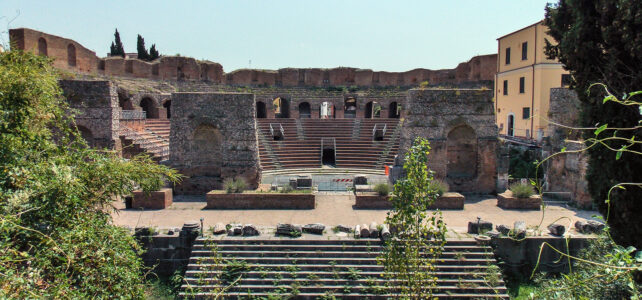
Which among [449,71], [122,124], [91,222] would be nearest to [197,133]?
[122,124]

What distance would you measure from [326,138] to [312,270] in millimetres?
13964

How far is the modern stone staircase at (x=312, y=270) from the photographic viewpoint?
859 centimetres

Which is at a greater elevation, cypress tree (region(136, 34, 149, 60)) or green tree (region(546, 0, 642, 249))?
cypress tree (region(136, 34, 149, 60))

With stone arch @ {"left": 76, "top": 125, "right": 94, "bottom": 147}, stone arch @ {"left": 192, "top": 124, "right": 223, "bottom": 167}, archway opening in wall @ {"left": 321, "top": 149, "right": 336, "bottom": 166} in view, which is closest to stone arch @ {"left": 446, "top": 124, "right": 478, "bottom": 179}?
archway opening in wall @ {"left": 321, "top": 149, "right": 336, "bottom": 166}

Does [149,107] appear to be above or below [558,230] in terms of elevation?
above

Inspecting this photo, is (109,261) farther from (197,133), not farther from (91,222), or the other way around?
(197,133)

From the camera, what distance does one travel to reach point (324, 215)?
12.2 metres

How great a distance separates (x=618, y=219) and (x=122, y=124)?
60.6ft

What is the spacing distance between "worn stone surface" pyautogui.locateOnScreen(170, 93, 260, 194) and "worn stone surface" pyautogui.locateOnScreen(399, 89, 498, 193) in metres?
6.60

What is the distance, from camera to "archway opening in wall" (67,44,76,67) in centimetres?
2368

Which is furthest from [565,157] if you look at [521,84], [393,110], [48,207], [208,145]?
[393,110]

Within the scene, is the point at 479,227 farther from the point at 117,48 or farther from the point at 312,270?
the point at 117,48

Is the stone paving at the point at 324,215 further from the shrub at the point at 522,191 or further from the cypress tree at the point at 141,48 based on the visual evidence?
the cypress tree at the point at 141,48

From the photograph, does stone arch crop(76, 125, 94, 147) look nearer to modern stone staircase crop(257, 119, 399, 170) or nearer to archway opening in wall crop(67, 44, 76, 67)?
modern stone staircase crop(257, 119, 399, 170)
